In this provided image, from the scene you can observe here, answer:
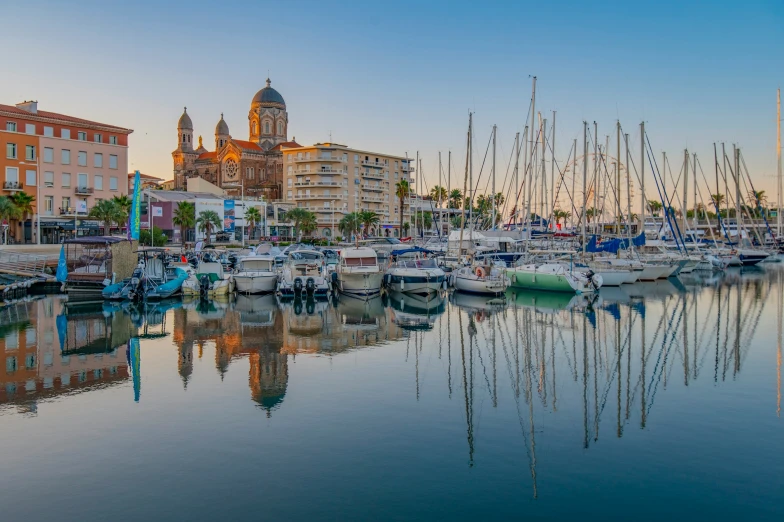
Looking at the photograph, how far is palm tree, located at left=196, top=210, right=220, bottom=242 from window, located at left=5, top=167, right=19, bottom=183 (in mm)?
20822

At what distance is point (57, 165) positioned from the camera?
65.0 m

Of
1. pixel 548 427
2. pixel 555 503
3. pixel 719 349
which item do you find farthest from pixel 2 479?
pixel 719 349

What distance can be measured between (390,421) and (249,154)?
10222cm

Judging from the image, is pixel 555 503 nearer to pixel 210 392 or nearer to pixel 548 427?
pixel 548 427

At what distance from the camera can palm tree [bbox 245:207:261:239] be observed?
294 ft

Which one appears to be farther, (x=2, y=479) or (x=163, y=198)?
(x=163, y=198)

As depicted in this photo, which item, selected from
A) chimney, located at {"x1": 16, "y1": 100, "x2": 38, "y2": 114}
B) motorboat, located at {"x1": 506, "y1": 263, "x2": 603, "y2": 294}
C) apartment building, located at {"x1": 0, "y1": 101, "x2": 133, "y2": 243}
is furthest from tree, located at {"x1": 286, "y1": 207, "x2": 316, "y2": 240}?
motorboat, located at {"x1": 506, "y1": 263, "x2": 603, "y2": 294}

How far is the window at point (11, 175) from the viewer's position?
202 ft

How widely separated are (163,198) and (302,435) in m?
74.9

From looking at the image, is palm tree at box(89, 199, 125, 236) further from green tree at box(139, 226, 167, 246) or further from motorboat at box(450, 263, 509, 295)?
motorboat at box(450, 263, 509, 295)

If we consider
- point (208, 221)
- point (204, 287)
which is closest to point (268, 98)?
point (208, 221)

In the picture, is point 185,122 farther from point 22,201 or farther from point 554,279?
point 554,279

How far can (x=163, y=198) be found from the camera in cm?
8262

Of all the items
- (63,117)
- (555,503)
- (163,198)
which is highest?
(63,117)
